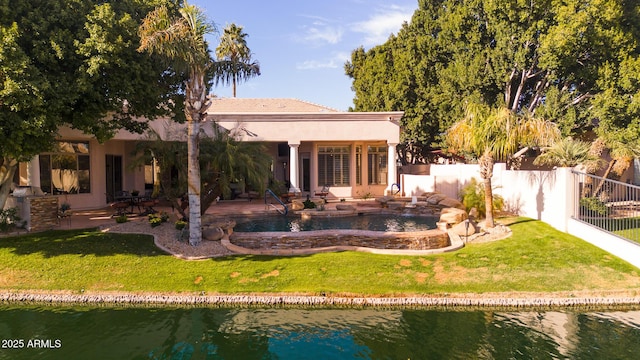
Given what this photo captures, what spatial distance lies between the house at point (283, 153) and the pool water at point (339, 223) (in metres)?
2.96

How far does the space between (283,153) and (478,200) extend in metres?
14.9

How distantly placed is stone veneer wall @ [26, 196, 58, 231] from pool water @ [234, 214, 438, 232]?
22.6ft

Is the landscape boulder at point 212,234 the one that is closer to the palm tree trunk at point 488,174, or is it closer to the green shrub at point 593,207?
the palm tree trunk at point 488,174

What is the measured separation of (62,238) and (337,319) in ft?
33.7

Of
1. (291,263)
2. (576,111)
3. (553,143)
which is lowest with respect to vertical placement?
(291,263)

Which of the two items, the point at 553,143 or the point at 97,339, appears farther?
the point at 553,143

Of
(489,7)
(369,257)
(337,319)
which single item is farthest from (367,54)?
(337,319)

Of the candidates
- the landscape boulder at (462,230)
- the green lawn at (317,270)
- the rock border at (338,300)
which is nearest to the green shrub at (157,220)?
the green lawn at (317,270)

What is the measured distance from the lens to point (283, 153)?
Answer: 27.9 m

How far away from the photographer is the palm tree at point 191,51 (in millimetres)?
10938

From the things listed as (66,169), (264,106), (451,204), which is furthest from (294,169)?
(66,169)

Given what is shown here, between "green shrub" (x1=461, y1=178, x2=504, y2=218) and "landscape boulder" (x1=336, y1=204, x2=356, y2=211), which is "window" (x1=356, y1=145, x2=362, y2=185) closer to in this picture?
"landscape boulder" (x1=336, y1=204, x2=356, y2=211)

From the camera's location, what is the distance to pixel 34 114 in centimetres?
1091

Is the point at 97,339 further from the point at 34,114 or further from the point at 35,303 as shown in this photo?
the point at 34,114
